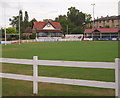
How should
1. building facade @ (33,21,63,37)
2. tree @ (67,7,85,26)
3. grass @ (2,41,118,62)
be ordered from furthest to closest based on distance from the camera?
tree @ (67,7,85,26) → building facade @ (33,21,63,37) → grass @ (2,41,118,62)

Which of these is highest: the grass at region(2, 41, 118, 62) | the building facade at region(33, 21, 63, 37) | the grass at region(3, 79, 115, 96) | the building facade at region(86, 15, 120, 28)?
the building facade at region(86, 15, 120, 28)

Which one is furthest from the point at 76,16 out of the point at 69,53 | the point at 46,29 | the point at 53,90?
the point at 53,90

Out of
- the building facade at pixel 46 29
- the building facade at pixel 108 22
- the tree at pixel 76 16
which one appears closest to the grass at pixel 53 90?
the building facade at pixel 46 29

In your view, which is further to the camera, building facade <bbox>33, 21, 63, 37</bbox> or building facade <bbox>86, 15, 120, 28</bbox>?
building facade <bbox>86, 15, 120, 28</bbox>

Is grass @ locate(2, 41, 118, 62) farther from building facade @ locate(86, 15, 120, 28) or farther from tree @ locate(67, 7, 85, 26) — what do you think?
Answer: tree @ locate(67, 7, 85, 26)

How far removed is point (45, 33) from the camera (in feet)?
269

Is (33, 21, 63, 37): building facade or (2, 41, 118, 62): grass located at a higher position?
(33, 21, 63, 37): building facade

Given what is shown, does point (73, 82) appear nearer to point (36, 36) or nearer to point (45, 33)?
point (36, 36)

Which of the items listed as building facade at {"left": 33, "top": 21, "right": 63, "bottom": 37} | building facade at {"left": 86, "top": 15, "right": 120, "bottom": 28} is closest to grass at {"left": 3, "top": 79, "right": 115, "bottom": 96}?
building facade at {"left": 33, "top": 21, "right": 63, "bottom": 37}

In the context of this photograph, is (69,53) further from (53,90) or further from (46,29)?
(46,29)

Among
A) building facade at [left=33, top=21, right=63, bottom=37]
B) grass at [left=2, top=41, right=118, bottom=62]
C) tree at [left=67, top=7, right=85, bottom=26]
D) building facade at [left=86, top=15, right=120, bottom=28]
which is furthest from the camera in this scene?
tree at [left=67, top=7, right=85, bottom=26]

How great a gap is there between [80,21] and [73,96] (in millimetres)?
109022

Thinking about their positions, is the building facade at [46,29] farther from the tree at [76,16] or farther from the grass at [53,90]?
the grass at [53,90]

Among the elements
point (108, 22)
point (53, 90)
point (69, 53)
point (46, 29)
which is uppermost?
point (108, 22)
